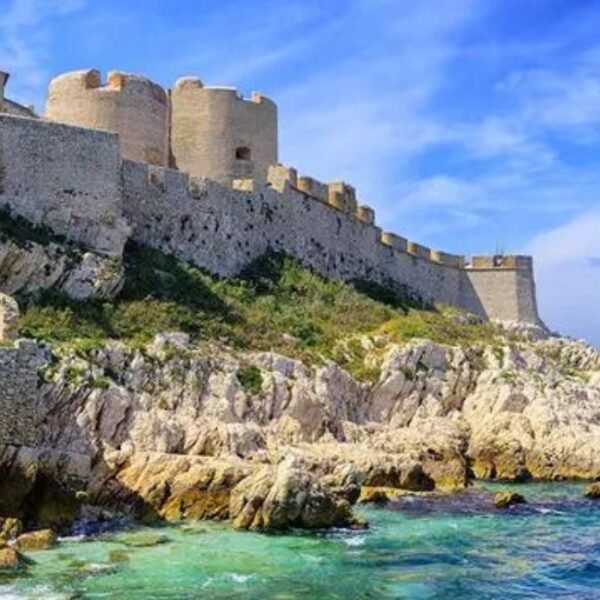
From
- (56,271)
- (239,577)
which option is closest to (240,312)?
(56,271)

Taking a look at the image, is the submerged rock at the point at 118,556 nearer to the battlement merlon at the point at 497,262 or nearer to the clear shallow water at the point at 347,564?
the clear shallow water at the point at 347,564

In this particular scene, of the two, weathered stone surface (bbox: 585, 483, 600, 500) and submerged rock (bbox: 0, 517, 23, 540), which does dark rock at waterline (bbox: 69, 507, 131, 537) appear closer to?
submerged rock (bbox: 0, 517, 23, 540)

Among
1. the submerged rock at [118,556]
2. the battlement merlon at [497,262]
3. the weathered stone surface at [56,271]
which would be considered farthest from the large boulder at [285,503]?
the battlement merlon at [497,262]

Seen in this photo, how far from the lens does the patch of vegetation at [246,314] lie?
71.5 ft

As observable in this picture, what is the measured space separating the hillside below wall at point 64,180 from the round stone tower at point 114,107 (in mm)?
4386

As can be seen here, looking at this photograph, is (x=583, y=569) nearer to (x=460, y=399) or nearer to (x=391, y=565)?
(x=391, y=565)

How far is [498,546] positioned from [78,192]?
13.8 meters

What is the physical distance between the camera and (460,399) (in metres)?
27.2

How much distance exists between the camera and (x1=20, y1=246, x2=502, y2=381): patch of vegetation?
21797 millimetres

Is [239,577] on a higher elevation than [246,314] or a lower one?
lower

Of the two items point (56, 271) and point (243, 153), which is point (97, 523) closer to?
point (56, 271)

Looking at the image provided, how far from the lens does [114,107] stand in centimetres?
2964

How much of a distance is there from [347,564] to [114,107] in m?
19.0

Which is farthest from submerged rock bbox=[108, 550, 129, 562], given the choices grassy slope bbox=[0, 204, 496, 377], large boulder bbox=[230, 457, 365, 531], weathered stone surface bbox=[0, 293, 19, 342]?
grassy slope bbox=[0, 204, 496, 377]
